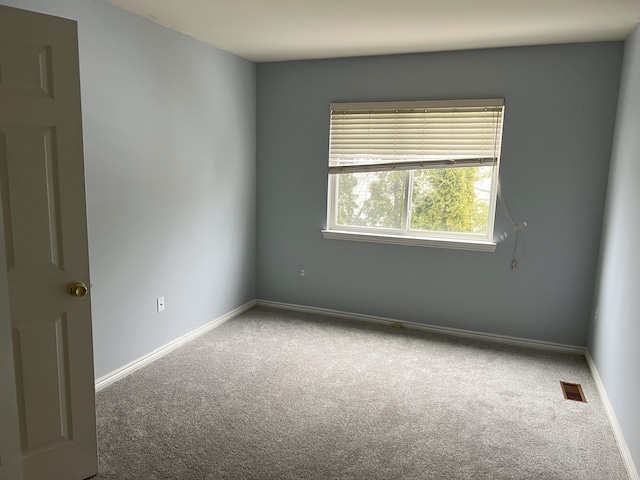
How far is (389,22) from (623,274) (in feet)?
6.96

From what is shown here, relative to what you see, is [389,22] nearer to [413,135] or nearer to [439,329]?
[413,135]

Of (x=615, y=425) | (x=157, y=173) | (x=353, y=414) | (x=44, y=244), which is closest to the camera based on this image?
(x=44, y=244)

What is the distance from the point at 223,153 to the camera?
4.04 meters

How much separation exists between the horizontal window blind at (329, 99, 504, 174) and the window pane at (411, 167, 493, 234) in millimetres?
105

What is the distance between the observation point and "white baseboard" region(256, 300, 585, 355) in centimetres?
376

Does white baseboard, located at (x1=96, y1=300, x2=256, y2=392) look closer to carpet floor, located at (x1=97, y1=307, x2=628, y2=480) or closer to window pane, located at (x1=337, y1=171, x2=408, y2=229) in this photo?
carpet floor, located at (x1=97, y1=307, x2=628, y2=480)

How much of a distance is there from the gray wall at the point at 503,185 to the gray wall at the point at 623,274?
18cm

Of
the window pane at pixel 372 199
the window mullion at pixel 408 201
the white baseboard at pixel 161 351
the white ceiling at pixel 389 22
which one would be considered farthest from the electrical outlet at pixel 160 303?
the window mullion at pixel 408 201

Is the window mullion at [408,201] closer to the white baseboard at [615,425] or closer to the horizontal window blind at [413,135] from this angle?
the horizontal window blind at [413,135]

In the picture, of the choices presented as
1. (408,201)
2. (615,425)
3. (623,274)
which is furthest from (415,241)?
(615,425)

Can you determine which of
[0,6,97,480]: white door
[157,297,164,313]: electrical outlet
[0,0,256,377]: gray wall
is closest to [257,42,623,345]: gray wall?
[0,0,256,377]: gray wall

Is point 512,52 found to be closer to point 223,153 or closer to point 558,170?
point 558,170

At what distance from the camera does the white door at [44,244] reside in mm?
1722

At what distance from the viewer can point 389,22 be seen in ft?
9.90
